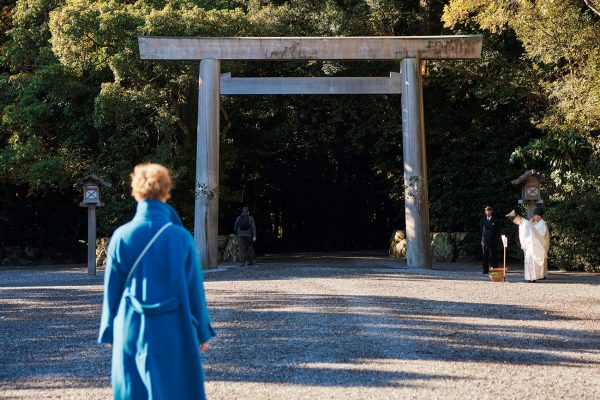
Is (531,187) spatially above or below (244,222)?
above

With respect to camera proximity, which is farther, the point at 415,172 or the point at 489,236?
the point at 415,172

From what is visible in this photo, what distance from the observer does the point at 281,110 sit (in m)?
24.5

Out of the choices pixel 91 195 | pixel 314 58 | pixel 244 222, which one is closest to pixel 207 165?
A: pixel 244 222

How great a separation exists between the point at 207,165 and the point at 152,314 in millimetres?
14182

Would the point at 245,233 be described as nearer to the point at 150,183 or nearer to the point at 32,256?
the point at 32,256

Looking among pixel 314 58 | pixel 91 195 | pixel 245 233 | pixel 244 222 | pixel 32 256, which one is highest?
pixel 314 58

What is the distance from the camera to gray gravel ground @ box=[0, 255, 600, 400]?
5957 millimetres

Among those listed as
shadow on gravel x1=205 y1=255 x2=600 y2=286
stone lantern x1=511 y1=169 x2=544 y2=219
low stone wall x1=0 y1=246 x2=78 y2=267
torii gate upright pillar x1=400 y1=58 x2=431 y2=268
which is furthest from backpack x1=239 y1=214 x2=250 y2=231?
low stone wall x1=0 y1=246 x2=78 y2=267

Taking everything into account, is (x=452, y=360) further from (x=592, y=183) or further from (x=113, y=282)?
(x=592, y=183)

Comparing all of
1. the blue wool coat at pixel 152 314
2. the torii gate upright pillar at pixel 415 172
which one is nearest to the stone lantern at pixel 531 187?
the torii gate upright pillar at pixel 415 172

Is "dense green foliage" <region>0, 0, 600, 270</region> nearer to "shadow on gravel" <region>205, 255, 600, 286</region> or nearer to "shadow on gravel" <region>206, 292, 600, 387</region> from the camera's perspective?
"shadow on gravel" <region>205, 255, 600, 286</region>

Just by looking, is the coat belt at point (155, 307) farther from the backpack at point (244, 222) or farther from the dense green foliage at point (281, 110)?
the backpack at point (244, 222)

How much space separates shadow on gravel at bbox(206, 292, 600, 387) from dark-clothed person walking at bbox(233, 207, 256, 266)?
8.45 metres

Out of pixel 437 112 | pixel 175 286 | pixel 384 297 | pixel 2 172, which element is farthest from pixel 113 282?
pixel 437 112
